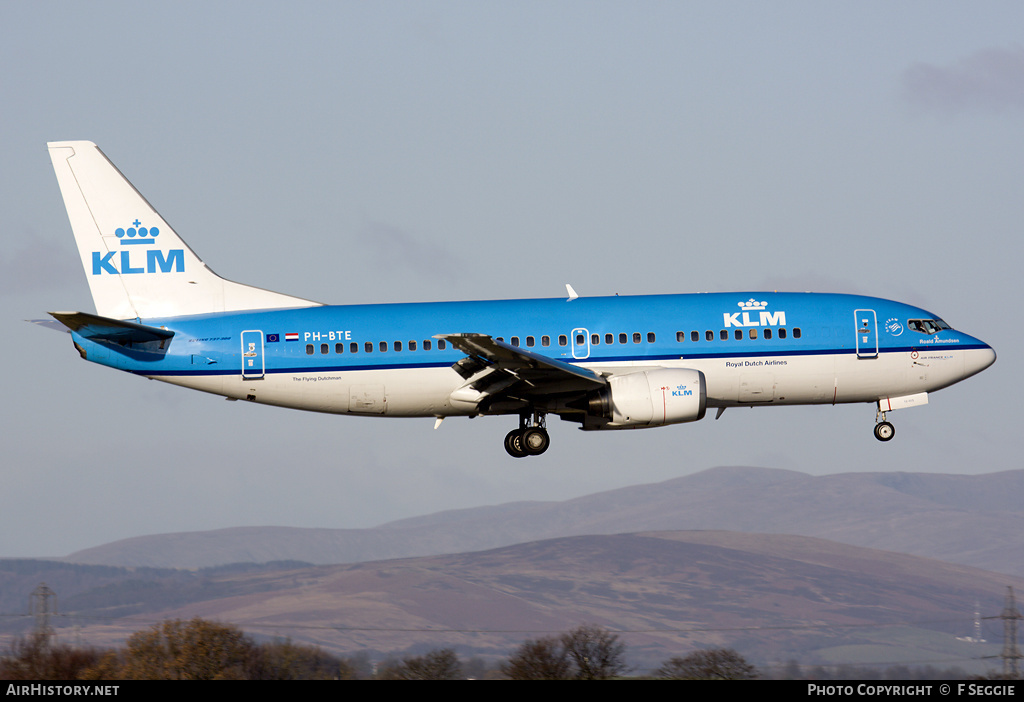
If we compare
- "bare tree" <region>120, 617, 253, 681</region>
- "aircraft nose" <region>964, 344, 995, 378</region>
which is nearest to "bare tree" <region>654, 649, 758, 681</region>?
"aircraft nose" <region>964, 344, 995, 378</region>

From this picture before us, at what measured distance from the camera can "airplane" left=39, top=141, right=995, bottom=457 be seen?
132 feet

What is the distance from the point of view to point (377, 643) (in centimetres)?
17950

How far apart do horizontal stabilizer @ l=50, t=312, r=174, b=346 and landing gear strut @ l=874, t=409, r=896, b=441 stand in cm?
2467

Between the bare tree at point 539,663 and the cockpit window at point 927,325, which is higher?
the cockpit window at point 927,325

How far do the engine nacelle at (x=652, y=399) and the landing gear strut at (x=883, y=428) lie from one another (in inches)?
285

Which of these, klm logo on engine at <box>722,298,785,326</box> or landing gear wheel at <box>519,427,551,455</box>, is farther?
landing gear wheel at <box>519,427,551,455</box>

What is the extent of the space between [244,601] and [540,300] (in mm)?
167745

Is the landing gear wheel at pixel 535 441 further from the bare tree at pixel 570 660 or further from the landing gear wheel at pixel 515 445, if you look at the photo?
the bare tree at pixel 570 660

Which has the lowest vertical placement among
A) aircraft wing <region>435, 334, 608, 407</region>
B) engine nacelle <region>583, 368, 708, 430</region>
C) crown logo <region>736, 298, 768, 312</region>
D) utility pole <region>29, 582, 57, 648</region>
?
utility pole <region>29, 582, 57, 648</region>

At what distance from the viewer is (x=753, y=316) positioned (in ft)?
134

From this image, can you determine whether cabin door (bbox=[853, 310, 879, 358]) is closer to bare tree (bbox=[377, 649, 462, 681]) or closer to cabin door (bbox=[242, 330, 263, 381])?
bare tree (bbox=[377, 649, 462, 681])

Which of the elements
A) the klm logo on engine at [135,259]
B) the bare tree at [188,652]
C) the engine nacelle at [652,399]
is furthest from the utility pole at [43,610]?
the engine nacelle at [652,399]

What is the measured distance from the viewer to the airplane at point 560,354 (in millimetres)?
40156
